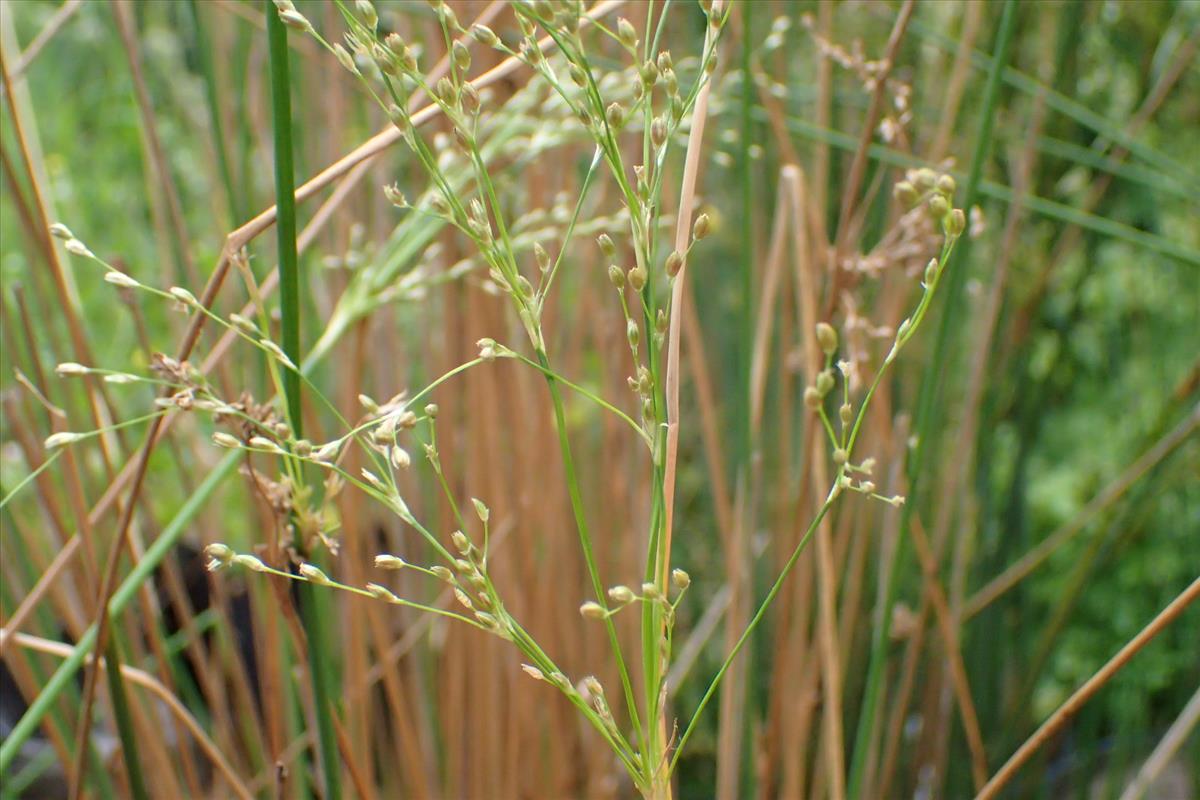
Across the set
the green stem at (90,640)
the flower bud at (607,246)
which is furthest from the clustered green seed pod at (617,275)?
the green stem at (90,640)

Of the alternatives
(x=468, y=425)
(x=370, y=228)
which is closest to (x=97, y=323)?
(x=370, y=228)

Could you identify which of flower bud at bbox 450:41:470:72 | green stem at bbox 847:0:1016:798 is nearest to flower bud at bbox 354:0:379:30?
flower bud at bbox 450:41:470:72

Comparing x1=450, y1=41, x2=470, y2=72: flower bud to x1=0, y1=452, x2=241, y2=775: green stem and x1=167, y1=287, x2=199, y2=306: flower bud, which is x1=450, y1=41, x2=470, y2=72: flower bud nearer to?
x1=167, y1=287, x2=199, y2=306: flower bud

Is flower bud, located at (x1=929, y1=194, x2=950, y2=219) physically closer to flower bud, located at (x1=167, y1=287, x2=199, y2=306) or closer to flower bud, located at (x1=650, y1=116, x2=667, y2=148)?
flower bud, located at (x1=650, y1=116, x2=667, y2=148)

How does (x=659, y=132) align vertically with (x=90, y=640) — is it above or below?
above

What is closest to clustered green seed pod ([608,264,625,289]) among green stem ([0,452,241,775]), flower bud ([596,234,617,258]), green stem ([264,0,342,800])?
flower bud ([596,234,617,258])

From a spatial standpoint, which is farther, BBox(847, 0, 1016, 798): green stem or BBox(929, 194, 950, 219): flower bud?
BBox(847, 0, 1016, 798): green stem

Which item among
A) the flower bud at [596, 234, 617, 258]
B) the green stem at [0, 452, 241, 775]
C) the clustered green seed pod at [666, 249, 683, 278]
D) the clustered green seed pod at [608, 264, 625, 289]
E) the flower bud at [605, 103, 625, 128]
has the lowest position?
the green stem at [0, 452, 241, 775]

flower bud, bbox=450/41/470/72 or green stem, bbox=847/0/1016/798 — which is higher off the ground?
flower bud, bbox=450/41/470/72

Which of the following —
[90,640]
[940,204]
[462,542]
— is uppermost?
[940,204]

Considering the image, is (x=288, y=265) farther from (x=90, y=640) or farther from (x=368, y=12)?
(x=90, y=640)

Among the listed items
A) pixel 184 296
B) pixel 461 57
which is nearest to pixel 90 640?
pixel 184 296
